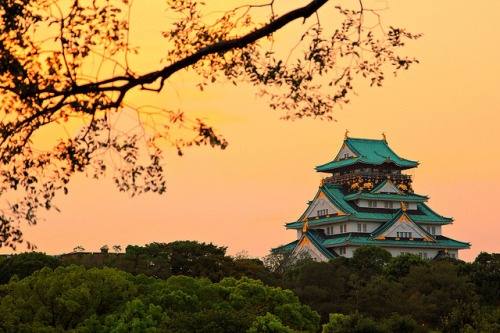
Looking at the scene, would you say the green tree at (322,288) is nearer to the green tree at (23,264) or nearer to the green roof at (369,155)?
the green tree at (23,264)

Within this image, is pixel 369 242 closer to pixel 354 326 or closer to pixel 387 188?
pixel 387 188

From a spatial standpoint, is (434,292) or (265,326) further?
(434,292)

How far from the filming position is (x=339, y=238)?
75688mm

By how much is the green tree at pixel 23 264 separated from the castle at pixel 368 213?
31.8 metres

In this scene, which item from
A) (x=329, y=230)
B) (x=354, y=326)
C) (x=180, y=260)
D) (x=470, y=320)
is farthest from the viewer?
(x=329, y=230)

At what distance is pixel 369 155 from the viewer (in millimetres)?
81500

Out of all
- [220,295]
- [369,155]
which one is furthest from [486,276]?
[369,155]

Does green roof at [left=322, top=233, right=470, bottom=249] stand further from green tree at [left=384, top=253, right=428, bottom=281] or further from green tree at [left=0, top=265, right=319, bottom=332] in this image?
green tree at [left=0, top=265, right=319, bottom=332]

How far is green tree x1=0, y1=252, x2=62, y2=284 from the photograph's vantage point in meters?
45.0

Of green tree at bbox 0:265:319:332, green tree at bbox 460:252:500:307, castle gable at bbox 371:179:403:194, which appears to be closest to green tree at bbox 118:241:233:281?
green tree at bbox 0:265:319:332

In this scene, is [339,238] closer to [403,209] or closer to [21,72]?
[403,209]

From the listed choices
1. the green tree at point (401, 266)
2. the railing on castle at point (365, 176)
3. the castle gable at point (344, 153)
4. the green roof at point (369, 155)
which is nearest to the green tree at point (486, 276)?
the green tree at point (401, 266)

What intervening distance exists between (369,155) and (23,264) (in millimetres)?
44659

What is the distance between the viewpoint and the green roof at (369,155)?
264 feet
